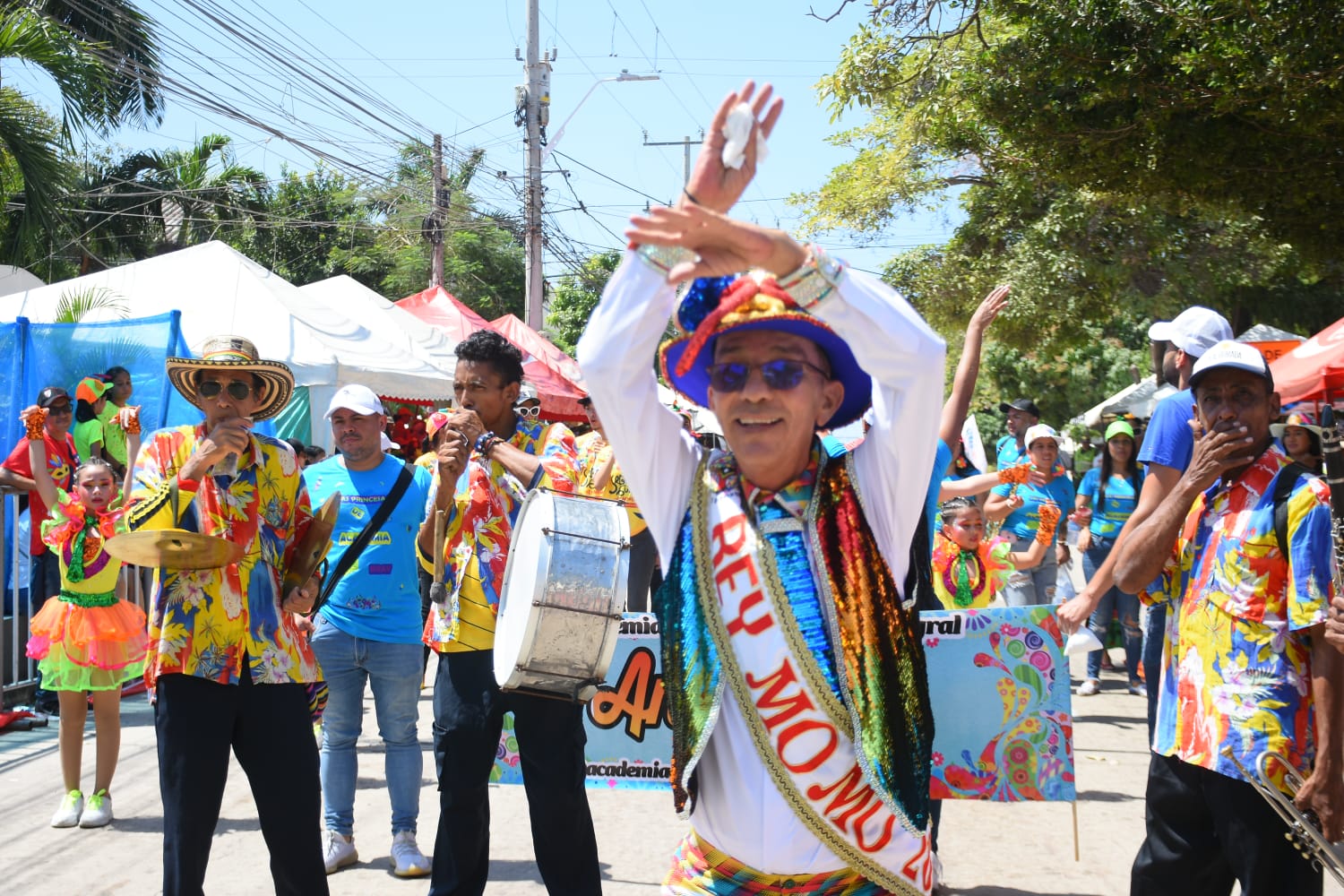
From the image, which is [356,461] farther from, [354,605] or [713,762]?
[713,762]

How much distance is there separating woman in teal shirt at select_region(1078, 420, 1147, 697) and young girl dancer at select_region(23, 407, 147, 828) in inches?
266

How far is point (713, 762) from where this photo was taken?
2.66m

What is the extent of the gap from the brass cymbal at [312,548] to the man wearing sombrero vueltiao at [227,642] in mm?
43

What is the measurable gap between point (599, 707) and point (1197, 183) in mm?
6255

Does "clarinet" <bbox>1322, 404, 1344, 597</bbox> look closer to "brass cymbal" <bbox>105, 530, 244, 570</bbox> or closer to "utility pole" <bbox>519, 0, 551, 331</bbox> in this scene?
"brass cymbal" <bbox>105, 530, 244, 570</bbox>

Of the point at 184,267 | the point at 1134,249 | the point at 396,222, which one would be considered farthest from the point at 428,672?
the point at 396,222

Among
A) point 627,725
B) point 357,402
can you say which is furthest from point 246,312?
point 627,725

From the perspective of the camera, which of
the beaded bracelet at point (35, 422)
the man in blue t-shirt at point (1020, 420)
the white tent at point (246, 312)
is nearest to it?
the beaded bracelet at point (35, 422)

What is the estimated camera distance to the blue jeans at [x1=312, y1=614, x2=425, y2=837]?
5.84 metres

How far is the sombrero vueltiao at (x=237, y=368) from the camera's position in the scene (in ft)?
15.0

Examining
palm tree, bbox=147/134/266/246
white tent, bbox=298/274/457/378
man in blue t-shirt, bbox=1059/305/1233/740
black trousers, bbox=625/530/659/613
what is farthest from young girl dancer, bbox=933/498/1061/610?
palm tree, bbox=147/134/266/246

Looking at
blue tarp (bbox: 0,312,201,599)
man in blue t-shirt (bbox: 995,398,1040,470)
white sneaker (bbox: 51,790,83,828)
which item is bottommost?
white sneaker (bbox: 51,790,83,828)

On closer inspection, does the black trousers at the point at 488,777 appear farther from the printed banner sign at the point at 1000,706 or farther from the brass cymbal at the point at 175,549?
the printed banner sign at the point at 1000,706

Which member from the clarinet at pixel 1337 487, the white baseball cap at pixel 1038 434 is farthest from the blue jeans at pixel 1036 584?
the clarinet at pixel 1337 487
